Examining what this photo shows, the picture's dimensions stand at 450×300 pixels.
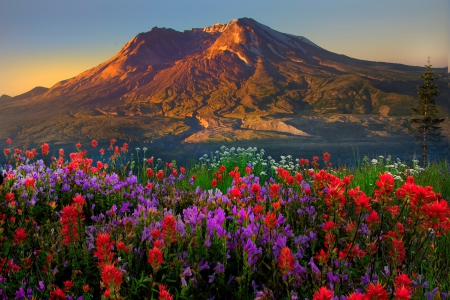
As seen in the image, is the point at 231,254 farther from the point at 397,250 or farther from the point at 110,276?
the point at 110,276

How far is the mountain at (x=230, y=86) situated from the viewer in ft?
190

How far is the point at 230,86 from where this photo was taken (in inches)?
3226

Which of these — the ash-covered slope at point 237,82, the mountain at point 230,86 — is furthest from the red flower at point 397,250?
the ash-covered slope at point 237,82

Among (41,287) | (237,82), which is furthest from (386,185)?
(237,82)

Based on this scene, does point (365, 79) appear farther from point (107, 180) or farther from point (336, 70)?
point (107, 180)

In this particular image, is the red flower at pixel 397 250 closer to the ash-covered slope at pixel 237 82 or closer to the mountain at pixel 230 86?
the mountain at pixel 230 86

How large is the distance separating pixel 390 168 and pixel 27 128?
3954 cm

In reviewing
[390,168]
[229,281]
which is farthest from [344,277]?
[390,168]

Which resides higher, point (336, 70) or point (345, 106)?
point (336, 70)

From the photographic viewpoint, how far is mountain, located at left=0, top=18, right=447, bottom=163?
190 feet

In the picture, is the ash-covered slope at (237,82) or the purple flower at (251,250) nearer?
the purple flower at (251,250)

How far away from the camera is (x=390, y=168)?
27.4ft

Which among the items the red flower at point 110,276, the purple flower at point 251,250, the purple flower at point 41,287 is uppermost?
the red flower at point 110,276

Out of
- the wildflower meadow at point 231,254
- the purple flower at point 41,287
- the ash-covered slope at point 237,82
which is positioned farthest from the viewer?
the ash-covered slope at point 237,82
